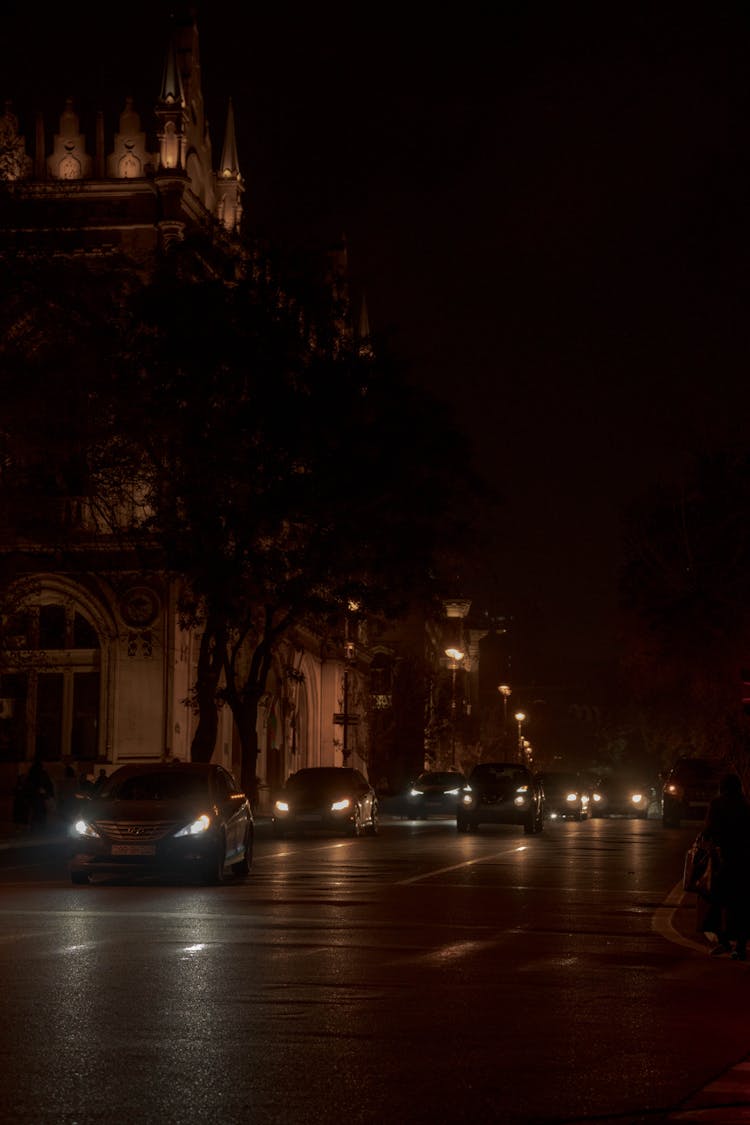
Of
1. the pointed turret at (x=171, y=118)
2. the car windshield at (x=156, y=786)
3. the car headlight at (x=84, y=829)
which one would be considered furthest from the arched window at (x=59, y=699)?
the car headlight at (x=84, y=829)

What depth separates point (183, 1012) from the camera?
36.3 ft

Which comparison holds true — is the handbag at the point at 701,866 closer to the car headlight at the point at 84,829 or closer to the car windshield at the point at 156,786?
the car headlight at the point at 84,829

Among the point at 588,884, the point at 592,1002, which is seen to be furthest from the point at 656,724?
A: the point at 592,1002

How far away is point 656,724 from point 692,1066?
6007 centimetres

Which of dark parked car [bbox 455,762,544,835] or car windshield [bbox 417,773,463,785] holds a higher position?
car windshield [bbox 417,773,463,785]

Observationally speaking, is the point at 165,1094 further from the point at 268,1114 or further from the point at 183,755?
the point at 183,755

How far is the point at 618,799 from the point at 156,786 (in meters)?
49.5

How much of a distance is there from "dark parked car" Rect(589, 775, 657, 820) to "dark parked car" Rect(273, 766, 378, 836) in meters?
30.7

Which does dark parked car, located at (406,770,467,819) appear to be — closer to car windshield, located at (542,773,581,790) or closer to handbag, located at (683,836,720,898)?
car windshield, located at (542,773,581,790)

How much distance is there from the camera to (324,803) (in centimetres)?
3941

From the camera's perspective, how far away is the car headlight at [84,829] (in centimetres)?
2241

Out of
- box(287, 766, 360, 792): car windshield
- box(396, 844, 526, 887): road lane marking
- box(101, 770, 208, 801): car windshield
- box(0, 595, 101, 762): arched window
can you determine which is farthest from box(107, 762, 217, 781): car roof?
box(0, 595, 101, 762): arched window

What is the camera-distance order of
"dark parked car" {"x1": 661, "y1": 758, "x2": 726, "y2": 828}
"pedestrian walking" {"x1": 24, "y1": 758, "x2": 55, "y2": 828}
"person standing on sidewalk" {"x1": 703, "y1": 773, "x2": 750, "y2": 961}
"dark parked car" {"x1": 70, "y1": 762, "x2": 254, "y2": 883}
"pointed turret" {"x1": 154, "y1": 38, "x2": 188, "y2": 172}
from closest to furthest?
"person standing on sidewalk" {"x1": 703, "y1": 773, "x2": 750, "y2": 961}
"dark parked car" {"x1": 70, "y1": 762, "x2": 254, "y2": 883}
"pedestrian walking" {"x1": 24, "y1": 758, "x2": 55, "y2": 828}
"dark parked car" {"x1": 661, "y1": 758, "x2": 726, "y2": 828}
"pointed turret" {"x1": 154, "y1": 38, "x2": 188, "y2": 172}

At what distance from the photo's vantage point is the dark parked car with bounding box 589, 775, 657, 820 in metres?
71.1
